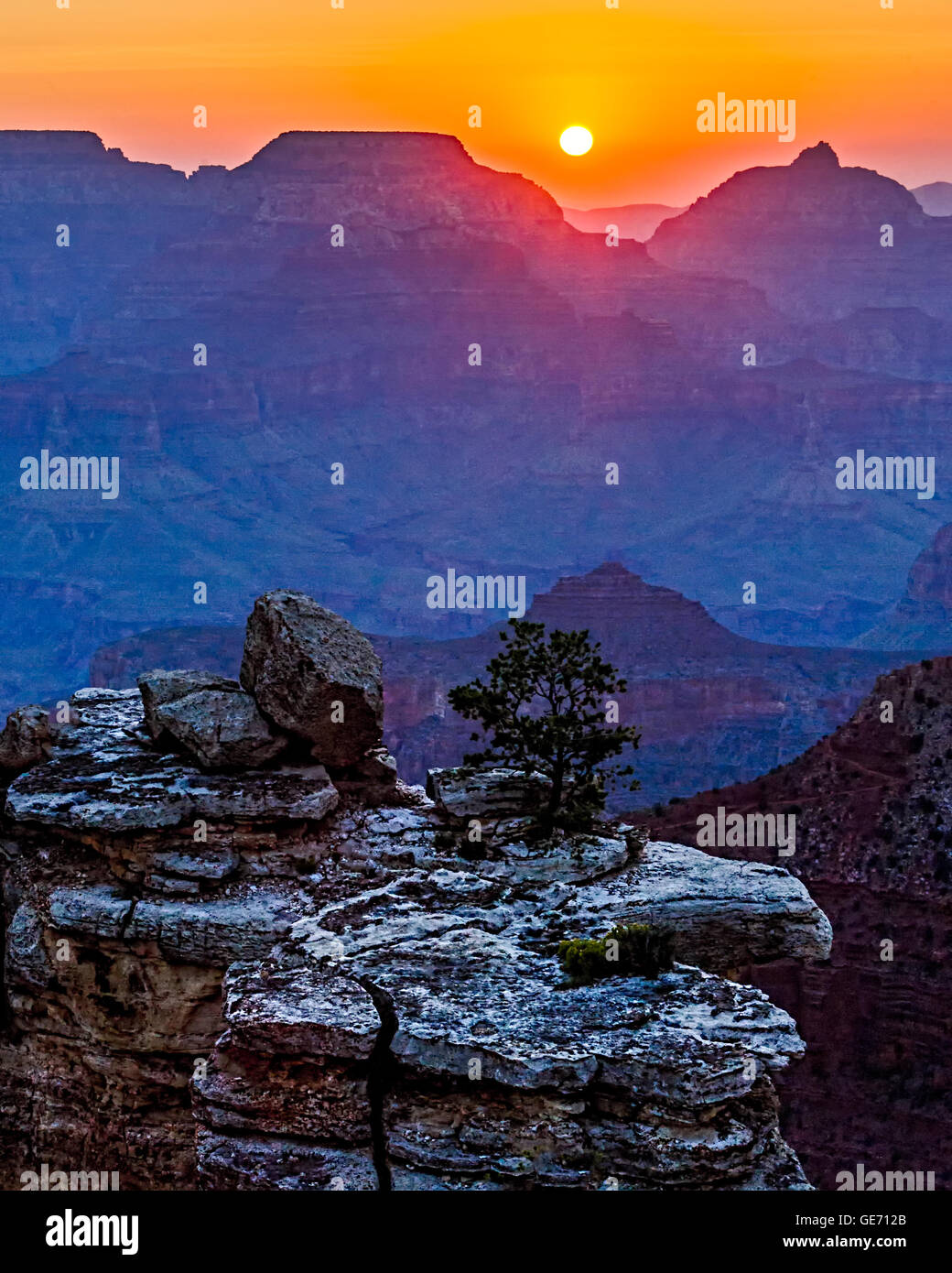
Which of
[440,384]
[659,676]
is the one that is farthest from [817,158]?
[659,676]

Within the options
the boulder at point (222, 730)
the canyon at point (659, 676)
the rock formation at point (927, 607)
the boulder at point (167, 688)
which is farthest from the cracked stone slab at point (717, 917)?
the rock formation at point (927, 607)

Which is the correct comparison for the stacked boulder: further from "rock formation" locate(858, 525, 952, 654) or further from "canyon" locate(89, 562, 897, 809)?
"rock formation" locate(858, 525, 952, 654)

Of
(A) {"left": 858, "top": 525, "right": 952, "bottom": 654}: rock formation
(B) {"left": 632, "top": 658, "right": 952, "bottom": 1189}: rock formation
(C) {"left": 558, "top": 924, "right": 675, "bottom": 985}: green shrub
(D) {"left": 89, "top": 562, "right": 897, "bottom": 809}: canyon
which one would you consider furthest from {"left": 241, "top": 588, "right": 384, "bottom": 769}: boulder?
(A) {"left": 858, "top": 525, "right": 952, "bottom": 654}: rock formation

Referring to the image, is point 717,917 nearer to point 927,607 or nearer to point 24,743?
point 24,743

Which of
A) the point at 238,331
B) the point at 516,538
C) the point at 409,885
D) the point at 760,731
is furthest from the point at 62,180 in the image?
the point at 409,885

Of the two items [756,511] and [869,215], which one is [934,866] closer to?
[756,511]

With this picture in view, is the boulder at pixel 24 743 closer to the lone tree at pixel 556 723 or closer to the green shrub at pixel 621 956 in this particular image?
the lone tree at pixel 556 723
